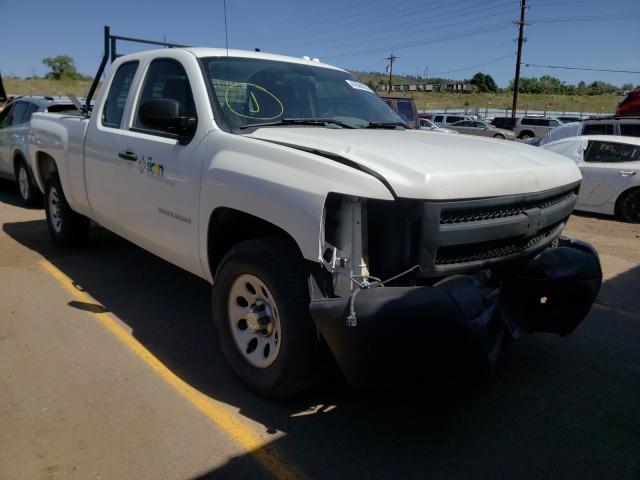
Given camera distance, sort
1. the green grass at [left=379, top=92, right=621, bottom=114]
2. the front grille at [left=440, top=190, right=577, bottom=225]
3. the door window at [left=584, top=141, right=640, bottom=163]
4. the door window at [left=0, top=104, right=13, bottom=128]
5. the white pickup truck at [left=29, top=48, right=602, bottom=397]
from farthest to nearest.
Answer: the green grass at [left=379, top=92, right=621, bottom=114] → the door window at [left=0, top=104, right=13, bottom=128] → the door window at [left=584, top=141, right=640, bottom=163] → the front grille at [left=440, top=190, right=577, bottom=225] → the white pickup truck at [left=29, top=48, right=602, bottom=397]

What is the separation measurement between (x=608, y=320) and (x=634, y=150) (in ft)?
19.7

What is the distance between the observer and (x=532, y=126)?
34750mm

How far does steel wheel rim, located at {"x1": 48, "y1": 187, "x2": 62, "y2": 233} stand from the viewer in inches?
242

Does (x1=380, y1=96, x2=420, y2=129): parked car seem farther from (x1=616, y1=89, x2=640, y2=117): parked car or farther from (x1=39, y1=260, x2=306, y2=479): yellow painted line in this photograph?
(x1=39, y1=260, x2=306, y2=479): yellow painted line

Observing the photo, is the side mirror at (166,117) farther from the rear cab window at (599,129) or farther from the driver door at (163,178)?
the rear cab window at (599,129)

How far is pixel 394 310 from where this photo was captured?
236cm

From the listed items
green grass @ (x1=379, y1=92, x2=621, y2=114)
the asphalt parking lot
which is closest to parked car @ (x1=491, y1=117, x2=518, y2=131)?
green grass @ (x1=379, y1=92, x2=621, y2=114)

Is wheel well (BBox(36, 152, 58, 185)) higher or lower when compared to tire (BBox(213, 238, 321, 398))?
higher

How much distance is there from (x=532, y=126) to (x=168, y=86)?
114 feet

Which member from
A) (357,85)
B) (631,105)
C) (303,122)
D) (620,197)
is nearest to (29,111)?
(357,85)

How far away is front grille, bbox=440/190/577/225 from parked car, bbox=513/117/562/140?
110 feet

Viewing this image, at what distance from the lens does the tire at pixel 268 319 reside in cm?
283

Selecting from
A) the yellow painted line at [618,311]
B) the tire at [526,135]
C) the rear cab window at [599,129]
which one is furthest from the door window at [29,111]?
the tire at [526,135]

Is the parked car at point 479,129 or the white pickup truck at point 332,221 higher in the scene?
the white pickup truck at point 332,221
